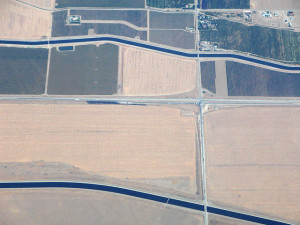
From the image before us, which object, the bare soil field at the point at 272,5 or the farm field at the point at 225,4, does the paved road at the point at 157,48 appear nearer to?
the farm field at the point at 225,4

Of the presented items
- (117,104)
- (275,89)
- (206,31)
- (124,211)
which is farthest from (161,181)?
(206,31)

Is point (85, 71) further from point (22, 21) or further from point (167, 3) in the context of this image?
point (167, 3)

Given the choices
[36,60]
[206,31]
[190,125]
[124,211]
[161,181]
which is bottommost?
[124,211]

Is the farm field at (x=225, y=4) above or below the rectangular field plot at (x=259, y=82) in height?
above

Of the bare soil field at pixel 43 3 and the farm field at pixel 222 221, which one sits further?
the bare soil field at pixel 43 3

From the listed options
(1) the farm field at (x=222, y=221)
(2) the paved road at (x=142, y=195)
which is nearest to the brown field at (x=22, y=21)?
(2) the paved road at (x=142, y=195)

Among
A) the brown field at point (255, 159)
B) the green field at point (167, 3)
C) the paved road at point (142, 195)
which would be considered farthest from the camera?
the green field at point (167, 3)

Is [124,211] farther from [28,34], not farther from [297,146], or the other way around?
[28,34]

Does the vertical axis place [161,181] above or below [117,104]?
below
